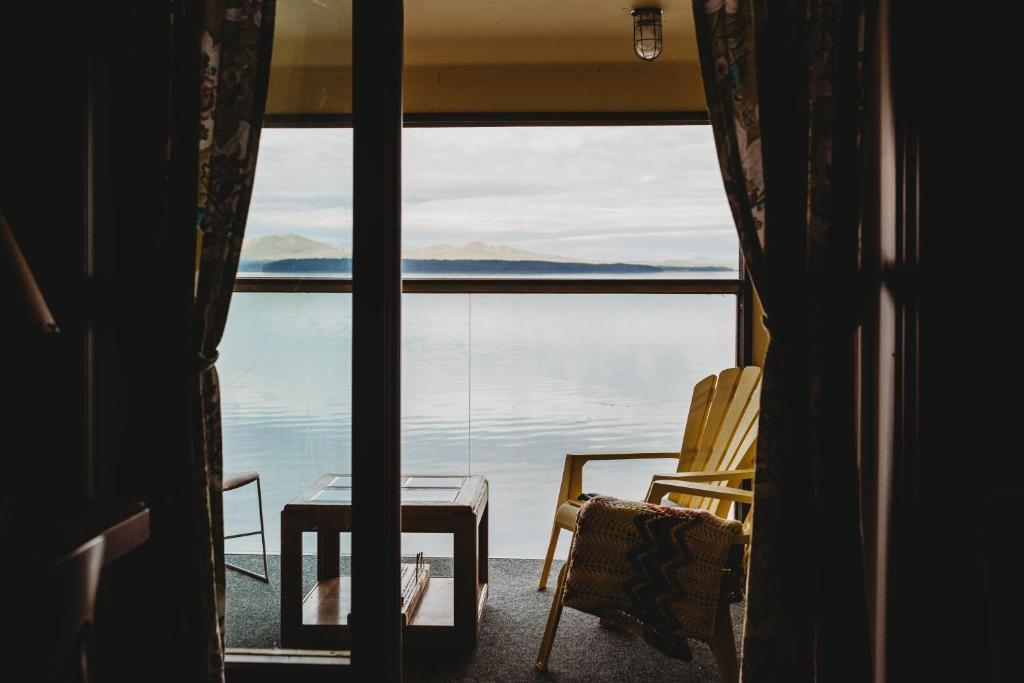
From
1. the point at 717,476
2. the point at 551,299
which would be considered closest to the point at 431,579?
the point at 717,476

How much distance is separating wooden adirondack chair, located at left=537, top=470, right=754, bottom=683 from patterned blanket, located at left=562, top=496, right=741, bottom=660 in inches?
2.1

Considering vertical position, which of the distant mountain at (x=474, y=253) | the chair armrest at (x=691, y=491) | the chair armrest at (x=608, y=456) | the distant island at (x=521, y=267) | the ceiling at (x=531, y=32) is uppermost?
the ceiling at (x=531, y=32)

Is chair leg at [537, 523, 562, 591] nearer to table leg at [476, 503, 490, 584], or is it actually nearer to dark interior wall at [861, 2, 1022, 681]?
table leg at [476, 503, 490, 584]

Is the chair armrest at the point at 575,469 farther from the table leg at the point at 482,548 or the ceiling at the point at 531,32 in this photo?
the ceiling at the point at 531,32

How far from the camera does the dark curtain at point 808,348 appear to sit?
75.9 inches

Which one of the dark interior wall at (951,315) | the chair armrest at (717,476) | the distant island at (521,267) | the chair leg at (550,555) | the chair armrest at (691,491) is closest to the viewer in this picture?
the dark interior wall at (951,315)

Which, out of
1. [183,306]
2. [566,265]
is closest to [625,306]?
[566,265]

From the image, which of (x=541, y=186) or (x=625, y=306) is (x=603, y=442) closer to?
(x=625, y=306)

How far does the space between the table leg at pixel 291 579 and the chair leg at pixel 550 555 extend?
3.76ft

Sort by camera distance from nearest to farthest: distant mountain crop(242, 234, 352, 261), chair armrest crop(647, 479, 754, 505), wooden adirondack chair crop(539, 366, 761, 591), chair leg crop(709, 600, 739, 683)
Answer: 1. distant mountain crop(242, 234, 352, 261)
2. chair leg crop(709, 600, 739, 683)
3. chair armrest crop(647, 479, 754, 505)
4. wooden adirondack chair crop(539, 366, 761, 591)

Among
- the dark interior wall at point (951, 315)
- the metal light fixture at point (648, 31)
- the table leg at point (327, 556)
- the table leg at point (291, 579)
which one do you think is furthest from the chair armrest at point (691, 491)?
the metal light fixture at point (648, 31)

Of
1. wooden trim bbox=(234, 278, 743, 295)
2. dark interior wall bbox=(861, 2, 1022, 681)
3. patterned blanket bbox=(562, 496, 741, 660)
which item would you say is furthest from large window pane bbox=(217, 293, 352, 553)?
wooden trim bbox=(234, 278, 743, 295)

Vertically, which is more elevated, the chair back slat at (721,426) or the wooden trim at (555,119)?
the wooden trim at (555,119)

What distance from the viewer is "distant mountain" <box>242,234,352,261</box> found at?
2.20m
